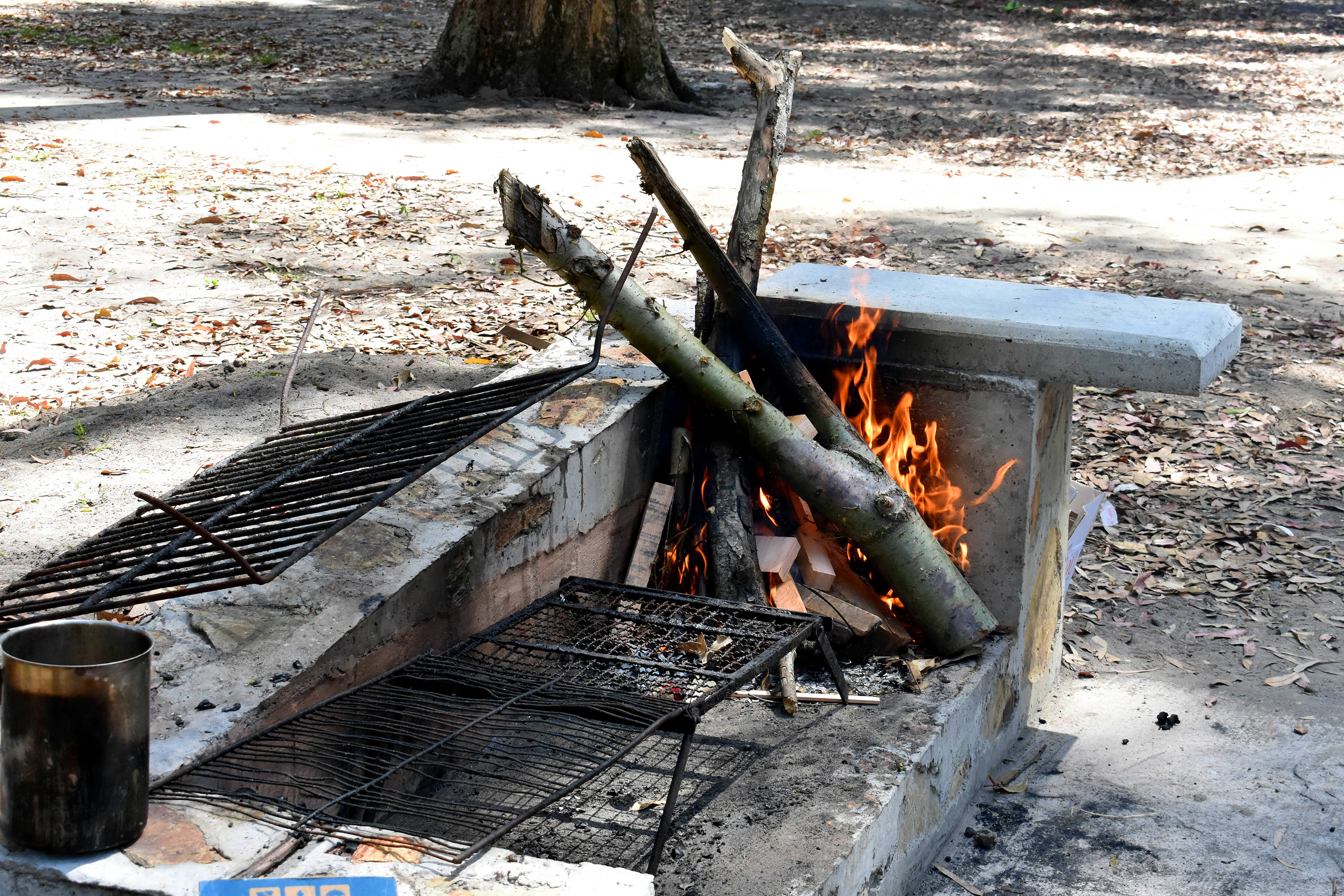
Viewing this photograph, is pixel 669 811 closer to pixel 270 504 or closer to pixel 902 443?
pixel 270 504

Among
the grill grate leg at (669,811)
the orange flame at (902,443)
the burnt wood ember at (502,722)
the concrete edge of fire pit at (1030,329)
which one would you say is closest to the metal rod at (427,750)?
the burnt wood ember at (502,722)

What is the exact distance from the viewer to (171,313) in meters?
7.02

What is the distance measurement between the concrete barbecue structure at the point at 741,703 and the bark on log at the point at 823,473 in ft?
0.67

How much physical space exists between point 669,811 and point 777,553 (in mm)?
1465

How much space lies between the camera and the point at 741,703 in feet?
11.8

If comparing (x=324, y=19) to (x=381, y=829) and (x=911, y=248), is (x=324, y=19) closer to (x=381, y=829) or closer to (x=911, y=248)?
(x=911, y=248)

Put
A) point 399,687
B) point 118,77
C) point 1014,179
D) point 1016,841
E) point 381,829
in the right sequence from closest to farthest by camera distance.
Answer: point 381,829 < point 399,687 < point 1016,841 < point 1014,179 < point 118,77

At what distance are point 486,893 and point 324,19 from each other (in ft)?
60.7

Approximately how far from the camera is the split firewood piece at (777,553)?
158 inches

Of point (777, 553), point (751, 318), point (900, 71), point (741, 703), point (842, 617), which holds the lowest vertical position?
point (741, 703)

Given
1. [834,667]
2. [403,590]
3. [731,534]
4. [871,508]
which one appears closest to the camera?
[403,590]

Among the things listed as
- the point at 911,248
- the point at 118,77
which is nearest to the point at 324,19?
the point at 118,77

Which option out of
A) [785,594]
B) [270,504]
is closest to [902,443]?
[785,594]

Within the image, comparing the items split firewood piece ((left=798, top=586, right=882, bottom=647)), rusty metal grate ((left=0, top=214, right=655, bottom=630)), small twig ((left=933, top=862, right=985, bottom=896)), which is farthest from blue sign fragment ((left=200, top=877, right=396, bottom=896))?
split firewood piece ((left=798, top=586, right=882, bottom=647))
